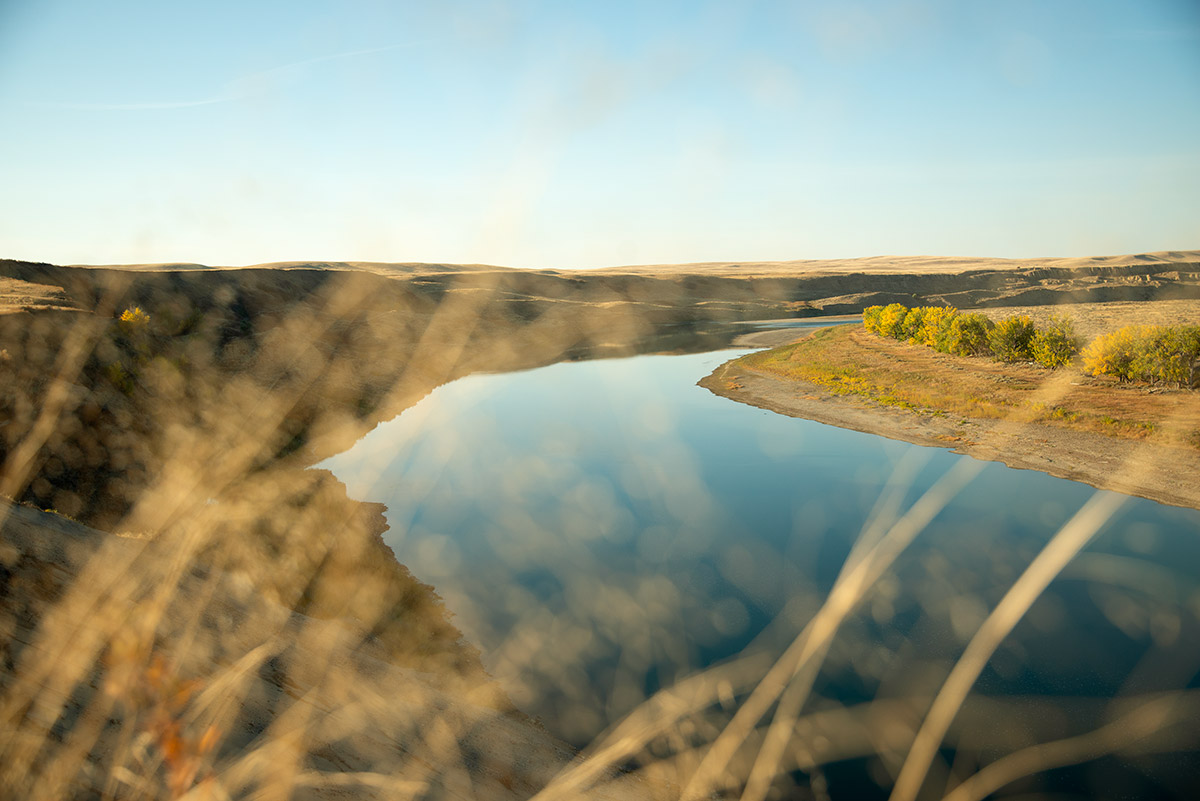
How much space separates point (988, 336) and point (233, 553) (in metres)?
41.1

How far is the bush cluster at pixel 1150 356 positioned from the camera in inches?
980

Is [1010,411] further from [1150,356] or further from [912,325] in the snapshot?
[912,325]

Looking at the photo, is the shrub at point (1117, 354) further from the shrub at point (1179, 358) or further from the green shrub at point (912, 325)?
the green shrub at point (912, 325)

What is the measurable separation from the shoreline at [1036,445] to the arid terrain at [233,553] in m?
0.12

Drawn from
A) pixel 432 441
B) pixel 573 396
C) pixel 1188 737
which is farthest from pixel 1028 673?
pixel 573 396

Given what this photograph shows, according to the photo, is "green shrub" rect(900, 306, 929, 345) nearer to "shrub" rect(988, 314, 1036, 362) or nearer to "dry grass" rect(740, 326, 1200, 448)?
"dry grass" rect(740, 326, 1200, 448)

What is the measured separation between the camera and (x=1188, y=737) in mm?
8875

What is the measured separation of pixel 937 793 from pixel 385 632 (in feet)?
32.5

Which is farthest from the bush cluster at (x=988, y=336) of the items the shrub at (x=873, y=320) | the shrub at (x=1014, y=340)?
the shrub at (x=873, y=320)

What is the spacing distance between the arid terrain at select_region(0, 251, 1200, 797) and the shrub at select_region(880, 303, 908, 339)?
3533 millimetres

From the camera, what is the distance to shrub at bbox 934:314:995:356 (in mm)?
38188

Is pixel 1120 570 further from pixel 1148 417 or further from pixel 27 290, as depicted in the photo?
pixel 27 290

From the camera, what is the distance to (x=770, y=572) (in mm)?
14297

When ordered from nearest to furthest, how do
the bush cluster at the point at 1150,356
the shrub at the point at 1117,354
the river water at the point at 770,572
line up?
the river water at the point at 770,572, the bush cluster at the point at 1150,356, the shrub at the point at 1117,354
